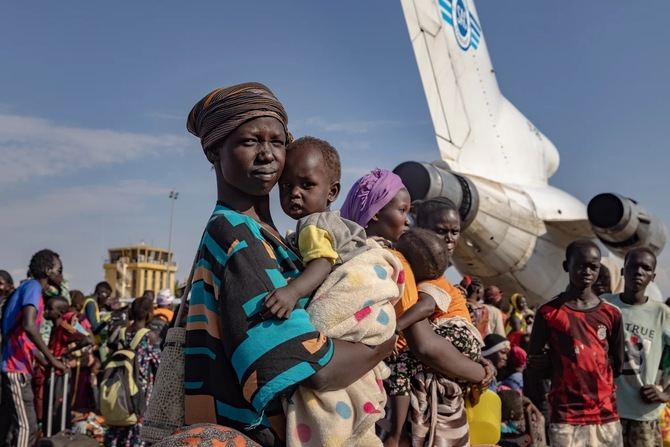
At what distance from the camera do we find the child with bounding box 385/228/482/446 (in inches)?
103

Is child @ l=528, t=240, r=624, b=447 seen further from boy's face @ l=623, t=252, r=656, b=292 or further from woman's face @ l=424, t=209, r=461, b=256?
woman's face @ l=424, t=209, r=461, b=256

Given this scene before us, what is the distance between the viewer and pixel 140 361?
6422mm

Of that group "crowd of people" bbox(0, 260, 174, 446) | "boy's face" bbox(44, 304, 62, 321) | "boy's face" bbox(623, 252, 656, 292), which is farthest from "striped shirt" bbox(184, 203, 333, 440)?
"boy's face" bbox(44, 304, 62, 321)

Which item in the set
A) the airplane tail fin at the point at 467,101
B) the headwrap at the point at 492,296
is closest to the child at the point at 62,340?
the headwrap at the point at 492,296

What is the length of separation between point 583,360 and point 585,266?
597 millimetres

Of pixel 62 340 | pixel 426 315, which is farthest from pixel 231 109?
pixel 62 340

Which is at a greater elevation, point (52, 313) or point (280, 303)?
point (280, 303)

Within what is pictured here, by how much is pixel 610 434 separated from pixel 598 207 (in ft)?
27.6

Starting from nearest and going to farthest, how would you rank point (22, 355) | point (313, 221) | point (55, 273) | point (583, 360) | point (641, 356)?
point (313, 221), point (583, 360), point (641, 356), point (22, 355), point (55, 273)

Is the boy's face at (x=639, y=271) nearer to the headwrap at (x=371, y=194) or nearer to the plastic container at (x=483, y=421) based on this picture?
the plastic container at (x=483, y=421)

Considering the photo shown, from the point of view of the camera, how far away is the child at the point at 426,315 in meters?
2.62

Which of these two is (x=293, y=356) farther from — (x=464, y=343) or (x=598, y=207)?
(x=598, y=207)

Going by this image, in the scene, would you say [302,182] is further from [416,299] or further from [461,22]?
[461,22]

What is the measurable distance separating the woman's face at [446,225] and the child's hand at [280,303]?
6.39 feet
